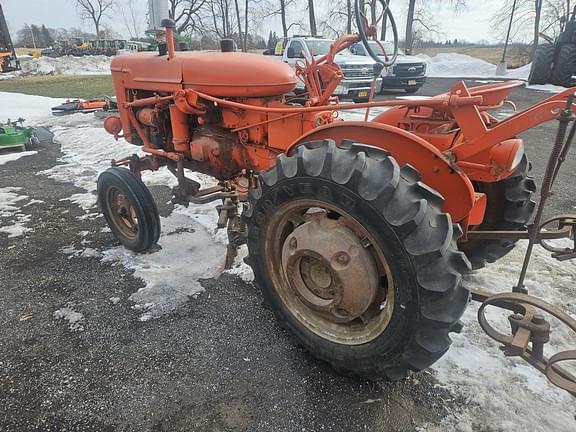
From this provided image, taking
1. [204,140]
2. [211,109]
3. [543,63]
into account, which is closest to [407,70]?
[543,63]

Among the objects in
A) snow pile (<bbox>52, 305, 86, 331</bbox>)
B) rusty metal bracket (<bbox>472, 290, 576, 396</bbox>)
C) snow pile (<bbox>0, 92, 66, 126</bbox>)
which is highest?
rusty metal bracket (<bbox>472, 290, 576, 396</bbox>)

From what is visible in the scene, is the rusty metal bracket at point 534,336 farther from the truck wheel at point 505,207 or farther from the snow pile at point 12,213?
the snow pile at point 12,213

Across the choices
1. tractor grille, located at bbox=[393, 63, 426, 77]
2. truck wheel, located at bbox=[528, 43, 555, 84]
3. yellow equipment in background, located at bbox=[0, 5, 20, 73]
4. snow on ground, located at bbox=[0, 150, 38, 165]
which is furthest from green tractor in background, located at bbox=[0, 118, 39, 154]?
truck wheel, located at bbox=[528, 43, 555, 84]

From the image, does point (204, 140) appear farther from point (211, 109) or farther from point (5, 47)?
point (5, 47)

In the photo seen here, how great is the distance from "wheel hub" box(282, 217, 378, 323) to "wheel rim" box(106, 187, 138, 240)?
2.11 m

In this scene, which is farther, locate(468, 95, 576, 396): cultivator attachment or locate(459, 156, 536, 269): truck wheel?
locate(459, 156, 536, 269): truck wheel

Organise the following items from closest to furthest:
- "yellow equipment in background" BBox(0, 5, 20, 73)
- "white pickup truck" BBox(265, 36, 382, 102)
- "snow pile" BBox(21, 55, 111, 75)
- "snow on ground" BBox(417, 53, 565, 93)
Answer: "white pickup truck" BBox(265, 36, 382, 102)
"yellow equipment in background" BBox(0, 5, 20, 73)
"snow on ground" BBox(417, 53, 565, 93)
"snow pile" BBox(21, 55, 111, 75)

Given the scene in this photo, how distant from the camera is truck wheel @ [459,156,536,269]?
264cm

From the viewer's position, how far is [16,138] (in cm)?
771

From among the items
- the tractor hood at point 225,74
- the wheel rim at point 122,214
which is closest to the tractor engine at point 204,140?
the tractor hood at point 225,74

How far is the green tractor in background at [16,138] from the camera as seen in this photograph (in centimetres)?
759

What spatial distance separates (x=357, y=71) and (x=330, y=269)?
37.9ft

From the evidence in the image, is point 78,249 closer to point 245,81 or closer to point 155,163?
point 155,163

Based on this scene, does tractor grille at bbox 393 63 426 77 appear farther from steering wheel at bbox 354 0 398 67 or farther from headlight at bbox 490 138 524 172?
headlight at bbox 490 138 524 172
